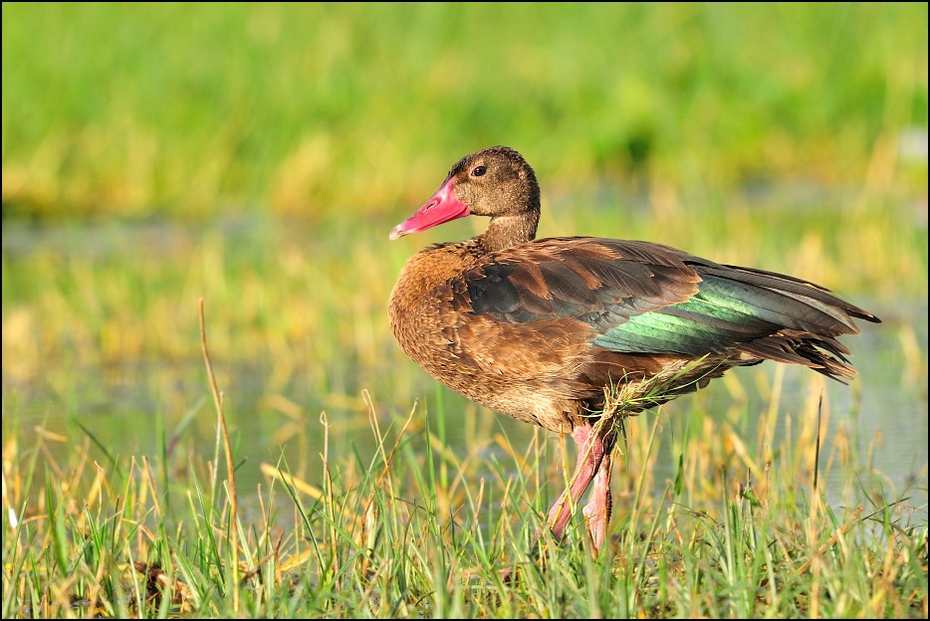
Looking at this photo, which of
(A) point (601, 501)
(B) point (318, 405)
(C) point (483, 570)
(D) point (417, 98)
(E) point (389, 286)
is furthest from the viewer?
(D) point (417, 98)

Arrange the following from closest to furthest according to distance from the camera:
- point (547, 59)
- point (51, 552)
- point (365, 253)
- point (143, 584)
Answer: point (143, 584) → point (51, 552) → point (365, 253) → point (547, 59)

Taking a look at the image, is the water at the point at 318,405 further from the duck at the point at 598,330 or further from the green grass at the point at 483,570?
the green grass at the point at 483,570

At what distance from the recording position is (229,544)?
12.3 ft

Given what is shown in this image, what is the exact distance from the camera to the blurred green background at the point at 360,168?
7.50m

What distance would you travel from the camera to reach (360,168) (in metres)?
11.7

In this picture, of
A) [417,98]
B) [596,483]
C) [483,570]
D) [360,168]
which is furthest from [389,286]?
[483,570]

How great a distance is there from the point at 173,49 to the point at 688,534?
33.0 feet

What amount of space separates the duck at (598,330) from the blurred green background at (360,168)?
1.95 meters

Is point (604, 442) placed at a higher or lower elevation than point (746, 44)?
lower

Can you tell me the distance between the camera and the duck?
419 cm

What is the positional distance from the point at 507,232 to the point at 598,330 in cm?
87

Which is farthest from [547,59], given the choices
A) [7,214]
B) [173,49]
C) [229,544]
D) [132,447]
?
[229,544]

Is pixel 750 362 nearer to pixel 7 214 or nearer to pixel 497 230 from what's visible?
pixel 497 230

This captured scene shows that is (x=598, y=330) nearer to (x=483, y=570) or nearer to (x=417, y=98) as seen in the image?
(x=483, y=570)
